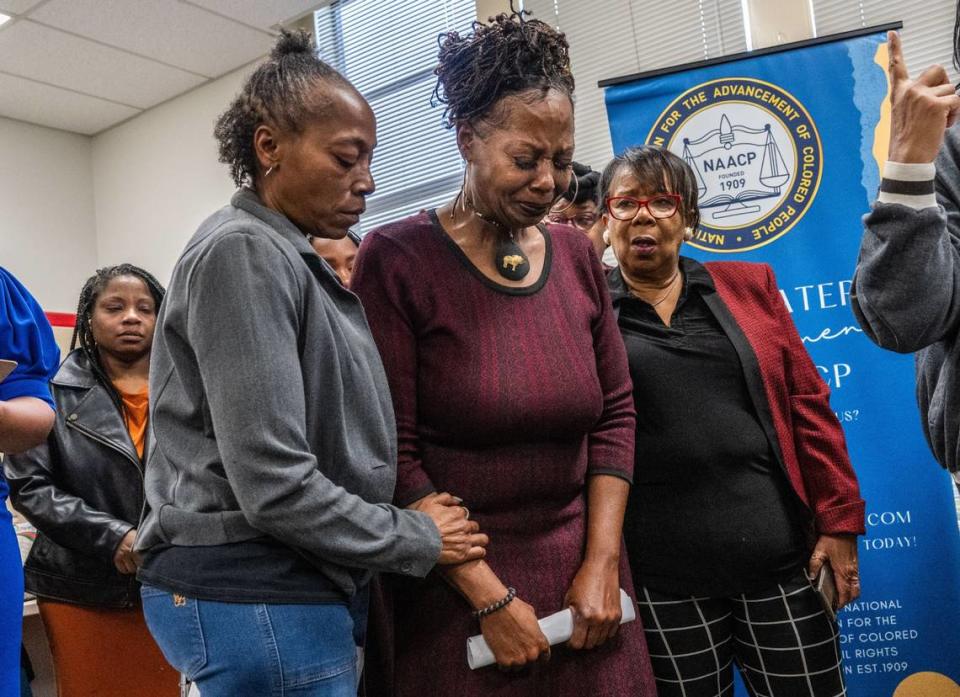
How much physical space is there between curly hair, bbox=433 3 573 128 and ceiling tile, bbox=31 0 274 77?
3.30 metres

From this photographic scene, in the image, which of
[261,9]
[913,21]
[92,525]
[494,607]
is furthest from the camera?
[261,9]

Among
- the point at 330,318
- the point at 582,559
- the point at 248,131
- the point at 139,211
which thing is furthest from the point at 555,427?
the point at 139,211

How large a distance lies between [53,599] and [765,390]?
5.93 ft

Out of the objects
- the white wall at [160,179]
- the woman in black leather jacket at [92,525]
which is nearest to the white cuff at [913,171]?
the woman in black leather jacket at [92,525]

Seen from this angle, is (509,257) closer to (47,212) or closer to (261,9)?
(261,9)

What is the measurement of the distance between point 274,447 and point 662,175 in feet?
3.69

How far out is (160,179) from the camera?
5312 mm

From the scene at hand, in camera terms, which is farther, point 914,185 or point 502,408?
point 502,408

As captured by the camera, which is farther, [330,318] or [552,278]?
[552,278]

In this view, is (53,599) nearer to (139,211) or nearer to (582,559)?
(582,559)

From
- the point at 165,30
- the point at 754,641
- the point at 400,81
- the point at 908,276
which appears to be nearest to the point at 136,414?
the point at 754,641

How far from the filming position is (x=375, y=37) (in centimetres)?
446

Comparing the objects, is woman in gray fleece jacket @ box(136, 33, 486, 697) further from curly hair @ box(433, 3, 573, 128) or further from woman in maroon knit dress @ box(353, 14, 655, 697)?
curly hair @ box(433, 3, 573, 128)

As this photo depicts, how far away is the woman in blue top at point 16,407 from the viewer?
4.53ft
